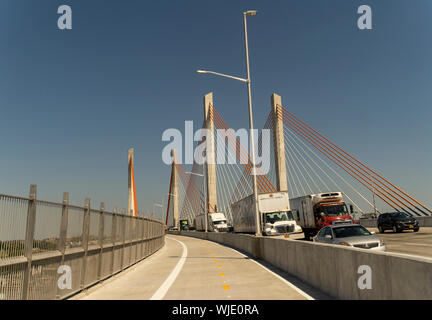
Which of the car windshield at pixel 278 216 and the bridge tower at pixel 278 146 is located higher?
the bridge tower at pixel 278 146

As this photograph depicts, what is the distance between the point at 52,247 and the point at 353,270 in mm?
6137

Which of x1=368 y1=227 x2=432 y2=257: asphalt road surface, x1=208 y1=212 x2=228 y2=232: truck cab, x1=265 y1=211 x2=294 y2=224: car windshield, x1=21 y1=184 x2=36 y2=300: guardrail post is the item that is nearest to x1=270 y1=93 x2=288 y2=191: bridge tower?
x1=265 y1=211 x2=294 y2=224: car windshield

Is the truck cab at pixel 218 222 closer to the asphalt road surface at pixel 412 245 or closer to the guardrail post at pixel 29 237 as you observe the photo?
the asphalt road surface at pixel 412 245

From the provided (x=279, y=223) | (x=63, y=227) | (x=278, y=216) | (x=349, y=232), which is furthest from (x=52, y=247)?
(x=278, y=216)

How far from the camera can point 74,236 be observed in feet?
34.4

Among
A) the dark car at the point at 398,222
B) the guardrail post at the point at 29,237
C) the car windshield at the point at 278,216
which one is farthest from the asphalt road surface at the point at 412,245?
the guardrail post at the point at 29,237

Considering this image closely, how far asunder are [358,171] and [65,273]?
33.2 m

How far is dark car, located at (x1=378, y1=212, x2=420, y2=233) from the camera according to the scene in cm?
3297

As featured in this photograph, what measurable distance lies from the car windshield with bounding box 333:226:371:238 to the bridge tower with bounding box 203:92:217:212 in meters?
33.1

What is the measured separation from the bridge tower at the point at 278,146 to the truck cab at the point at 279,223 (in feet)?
21.4

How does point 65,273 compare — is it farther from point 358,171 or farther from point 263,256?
point 358,171

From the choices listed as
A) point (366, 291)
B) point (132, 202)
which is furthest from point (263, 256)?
point (132, 202)

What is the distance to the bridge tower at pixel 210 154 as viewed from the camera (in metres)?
48.5
